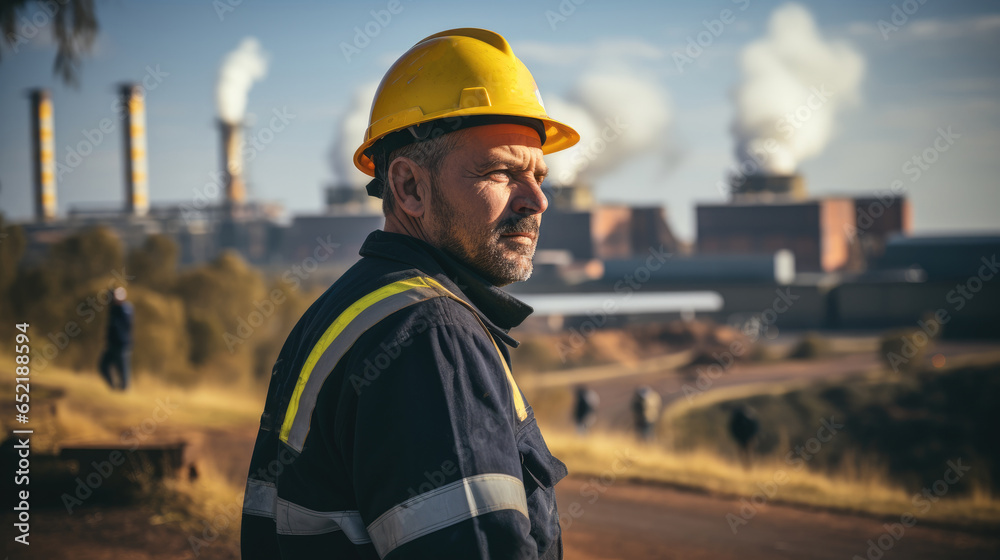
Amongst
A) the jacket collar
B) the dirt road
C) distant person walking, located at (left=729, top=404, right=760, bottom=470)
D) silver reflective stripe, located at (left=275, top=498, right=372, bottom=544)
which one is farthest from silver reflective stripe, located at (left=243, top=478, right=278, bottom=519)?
distant person walking, located at (left=729, top=404, right=760, bottom=470)

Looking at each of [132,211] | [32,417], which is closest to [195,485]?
[32,417]

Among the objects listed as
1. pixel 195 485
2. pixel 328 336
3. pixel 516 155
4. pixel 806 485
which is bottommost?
pixel 806 485

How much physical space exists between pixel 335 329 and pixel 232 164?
2085 inches

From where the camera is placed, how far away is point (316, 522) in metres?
1.35

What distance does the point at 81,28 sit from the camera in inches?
324

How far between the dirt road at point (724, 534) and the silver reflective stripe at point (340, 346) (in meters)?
4.77

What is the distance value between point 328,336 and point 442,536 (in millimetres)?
400

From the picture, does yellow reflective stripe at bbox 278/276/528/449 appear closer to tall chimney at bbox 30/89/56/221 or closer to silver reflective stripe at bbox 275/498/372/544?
silver reflective stripe at bbox 275/498/372/544

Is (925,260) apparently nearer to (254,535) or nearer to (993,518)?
(993,518)

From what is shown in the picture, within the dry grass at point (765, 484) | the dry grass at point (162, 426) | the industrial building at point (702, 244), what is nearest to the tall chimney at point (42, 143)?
the industrial building at point (702, 244)

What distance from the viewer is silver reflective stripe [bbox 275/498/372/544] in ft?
4.33

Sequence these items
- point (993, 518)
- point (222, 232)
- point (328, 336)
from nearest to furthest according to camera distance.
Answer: point (328, 336)
point (993, 518)
point (222, 232)

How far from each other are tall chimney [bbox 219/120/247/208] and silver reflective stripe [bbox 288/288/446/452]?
51.3 metres

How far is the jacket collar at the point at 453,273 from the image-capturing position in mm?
1507
